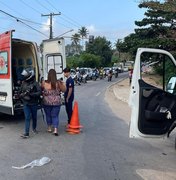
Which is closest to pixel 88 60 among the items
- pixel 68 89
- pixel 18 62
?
pixel 18 62

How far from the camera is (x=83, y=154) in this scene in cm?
805

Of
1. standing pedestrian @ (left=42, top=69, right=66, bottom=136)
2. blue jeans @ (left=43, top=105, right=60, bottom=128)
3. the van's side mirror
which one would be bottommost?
blue jeans @ (left=43, top=105, right=60, bottom=128)

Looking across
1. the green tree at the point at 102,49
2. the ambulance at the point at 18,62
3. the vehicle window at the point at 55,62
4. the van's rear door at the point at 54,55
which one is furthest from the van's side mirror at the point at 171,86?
the green tree at the point at 102,49

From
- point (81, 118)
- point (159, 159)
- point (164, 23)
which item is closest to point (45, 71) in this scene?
point (81, 118)

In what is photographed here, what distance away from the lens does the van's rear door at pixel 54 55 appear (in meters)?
12.2

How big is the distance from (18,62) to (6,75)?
7.87 ft

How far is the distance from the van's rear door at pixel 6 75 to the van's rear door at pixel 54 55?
1680 millimetres

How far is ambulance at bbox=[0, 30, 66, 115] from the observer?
10844mm

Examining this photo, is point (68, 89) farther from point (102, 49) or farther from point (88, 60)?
point (102, 49)

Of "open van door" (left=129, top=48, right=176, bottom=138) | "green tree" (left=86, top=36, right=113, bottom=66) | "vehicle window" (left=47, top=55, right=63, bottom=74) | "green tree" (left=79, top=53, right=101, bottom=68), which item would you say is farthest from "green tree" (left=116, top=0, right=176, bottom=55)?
"green tree" (left=86, top=36, right=113, bottom=66)

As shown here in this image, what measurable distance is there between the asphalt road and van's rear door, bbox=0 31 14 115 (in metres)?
0.64

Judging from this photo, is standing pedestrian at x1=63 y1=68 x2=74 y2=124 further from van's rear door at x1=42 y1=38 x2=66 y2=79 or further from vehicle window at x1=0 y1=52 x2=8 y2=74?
vehicle window at x1=0 y1=52 x2=8 y2=74

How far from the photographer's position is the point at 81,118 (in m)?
13.6

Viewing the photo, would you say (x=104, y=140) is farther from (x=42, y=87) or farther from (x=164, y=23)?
(x=164, y=23)
